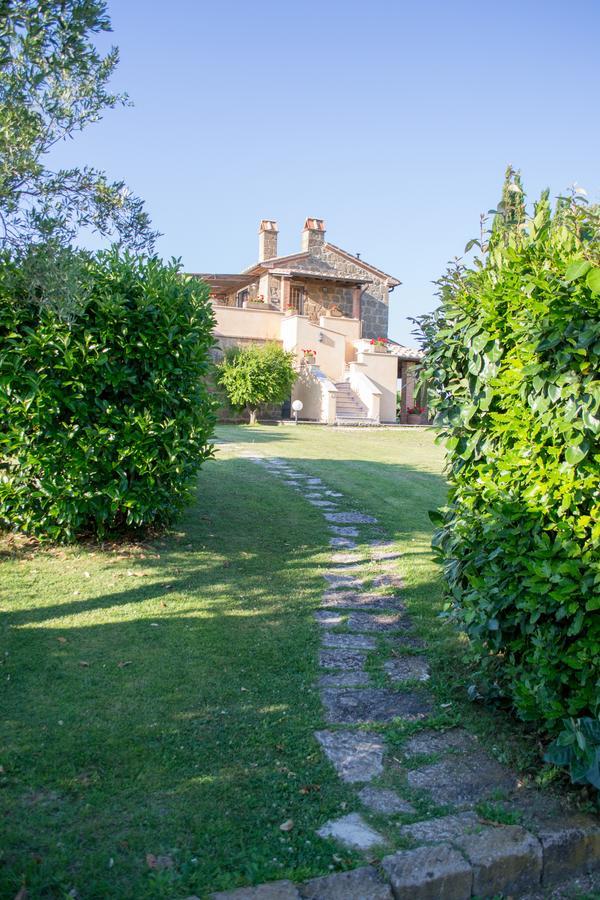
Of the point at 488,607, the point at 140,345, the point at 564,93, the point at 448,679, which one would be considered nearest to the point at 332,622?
the point at 448,679

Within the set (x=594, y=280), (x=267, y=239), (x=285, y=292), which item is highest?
(x=267, y=239)

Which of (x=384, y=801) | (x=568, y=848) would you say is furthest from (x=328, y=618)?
(x=568, y=848)

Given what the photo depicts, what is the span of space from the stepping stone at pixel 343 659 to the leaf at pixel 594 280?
2.78m

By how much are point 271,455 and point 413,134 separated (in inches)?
265

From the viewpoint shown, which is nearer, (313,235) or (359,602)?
(359,602)

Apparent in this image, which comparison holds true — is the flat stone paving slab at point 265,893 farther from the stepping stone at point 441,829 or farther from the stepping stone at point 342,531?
the stepping stone at point 342,531

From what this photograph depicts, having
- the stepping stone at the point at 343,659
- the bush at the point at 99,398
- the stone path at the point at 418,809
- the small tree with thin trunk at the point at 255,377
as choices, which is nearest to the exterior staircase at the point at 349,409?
the small tree with thin trunk at the point at 255,377

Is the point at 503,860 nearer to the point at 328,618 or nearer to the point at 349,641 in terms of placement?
the point at 349,641

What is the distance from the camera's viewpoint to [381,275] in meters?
35.2

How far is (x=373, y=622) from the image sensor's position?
5.32m

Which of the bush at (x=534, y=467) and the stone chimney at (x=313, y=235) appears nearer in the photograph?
the bush at (x=534, y=467)

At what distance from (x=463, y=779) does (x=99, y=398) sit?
4.79 metres

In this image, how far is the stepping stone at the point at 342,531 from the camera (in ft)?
26.6

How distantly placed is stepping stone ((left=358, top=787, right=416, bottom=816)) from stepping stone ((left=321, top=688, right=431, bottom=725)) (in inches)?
25.0
